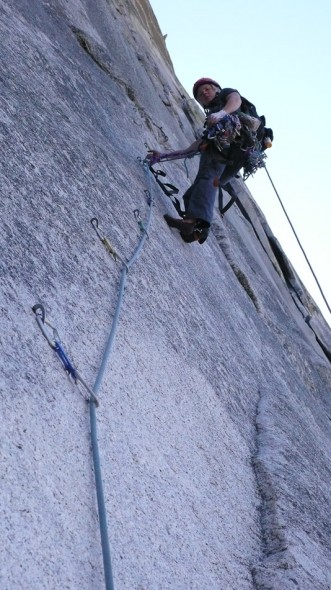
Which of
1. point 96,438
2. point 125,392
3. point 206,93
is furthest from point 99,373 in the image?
point 206,93

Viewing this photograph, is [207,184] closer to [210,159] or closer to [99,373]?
[210,159]

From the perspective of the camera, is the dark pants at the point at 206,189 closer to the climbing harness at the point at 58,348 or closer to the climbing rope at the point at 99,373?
the climbing rope at the point at 99,373

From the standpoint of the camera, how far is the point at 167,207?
16.3 feet

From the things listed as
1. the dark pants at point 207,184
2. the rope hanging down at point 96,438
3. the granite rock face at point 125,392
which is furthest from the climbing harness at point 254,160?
the rope hanging down at point 96,438

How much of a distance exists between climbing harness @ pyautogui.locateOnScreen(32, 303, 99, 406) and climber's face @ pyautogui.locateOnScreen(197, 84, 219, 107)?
136 inches

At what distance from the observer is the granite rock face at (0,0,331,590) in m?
1.87

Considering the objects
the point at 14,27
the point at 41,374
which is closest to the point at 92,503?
the point at 41,374

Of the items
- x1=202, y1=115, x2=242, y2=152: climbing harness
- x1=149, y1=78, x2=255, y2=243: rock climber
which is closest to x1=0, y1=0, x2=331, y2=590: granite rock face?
x1=149, y1=78, x2=255, y2=243: rock climber

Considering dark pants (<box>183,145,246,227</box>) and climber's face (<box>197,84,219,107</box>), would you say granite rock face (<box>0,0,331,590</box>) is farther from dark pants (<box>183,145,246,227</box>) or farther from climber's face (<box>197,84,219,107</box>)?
climber's face (<box>197,84,219,107</box>)

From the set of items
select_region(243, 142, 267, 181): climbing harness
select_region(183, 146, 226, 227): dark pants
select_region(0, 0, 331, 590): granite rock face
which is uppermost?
select_region(243, 142, 267, 181): climbing harness

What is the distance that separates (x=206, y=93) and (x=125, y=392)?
11.2ft

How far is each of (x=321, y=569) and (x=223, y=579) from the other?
48cm

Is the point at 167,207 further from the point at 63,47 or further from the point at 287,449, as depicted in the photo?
the point at 287,449

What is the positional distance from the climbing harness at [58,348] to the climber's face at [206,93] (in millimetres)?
3464
